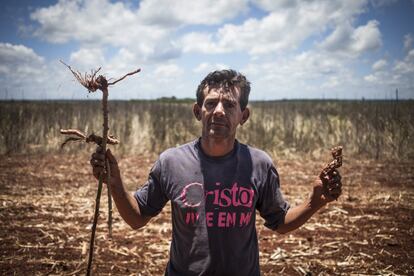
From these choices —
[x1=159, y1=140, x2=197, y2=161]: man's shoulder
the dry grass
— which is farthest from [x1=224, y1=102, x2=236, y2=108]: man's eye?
the dry grass

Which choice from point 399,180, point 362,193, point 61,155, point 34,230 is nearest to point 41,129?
point 61,155

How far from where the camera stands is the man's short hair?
1.80m

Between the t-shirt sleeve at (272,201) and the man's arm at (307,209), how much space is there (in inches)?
1.3

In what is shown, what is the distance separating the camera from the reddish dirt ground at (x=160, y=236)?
3.57m

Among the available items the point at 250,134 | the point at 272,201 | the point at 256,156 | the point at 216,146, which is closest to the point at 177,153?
the point at 216,146

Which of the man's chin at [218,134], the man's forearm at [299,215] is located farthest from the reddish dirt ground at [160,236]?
the man's chin at [218,134]

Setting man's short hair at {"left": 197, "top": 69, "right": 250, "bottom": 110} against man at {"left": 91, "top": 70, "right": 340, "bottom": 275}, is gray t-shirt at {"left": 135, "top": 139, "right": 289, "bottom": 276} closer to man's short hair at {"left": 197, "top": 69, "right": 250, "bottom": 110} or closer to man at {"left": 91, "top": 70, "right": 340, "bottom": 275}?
man at {"left": 91, "top": 70, "right": 340, "bottom": 275}

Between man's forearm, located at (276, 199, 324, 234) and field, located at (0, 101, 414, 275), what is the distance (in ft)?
6.36

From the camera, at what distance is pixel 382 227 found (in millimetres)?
4762

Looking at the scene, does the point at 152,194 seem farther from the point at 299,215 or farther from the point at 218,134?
the point at 299,215

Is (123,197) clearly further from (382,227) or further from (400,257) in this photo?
(382,227)

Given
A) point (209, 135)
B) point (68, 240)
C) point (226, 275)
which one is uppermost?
point (209, 135)

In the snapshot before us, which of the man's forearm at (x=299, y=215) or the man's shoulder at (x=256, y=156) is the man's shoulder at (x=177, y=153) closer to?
the man's shoulder at (x=256, y=156)

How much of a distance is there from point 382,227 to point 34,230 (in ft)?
16.8
